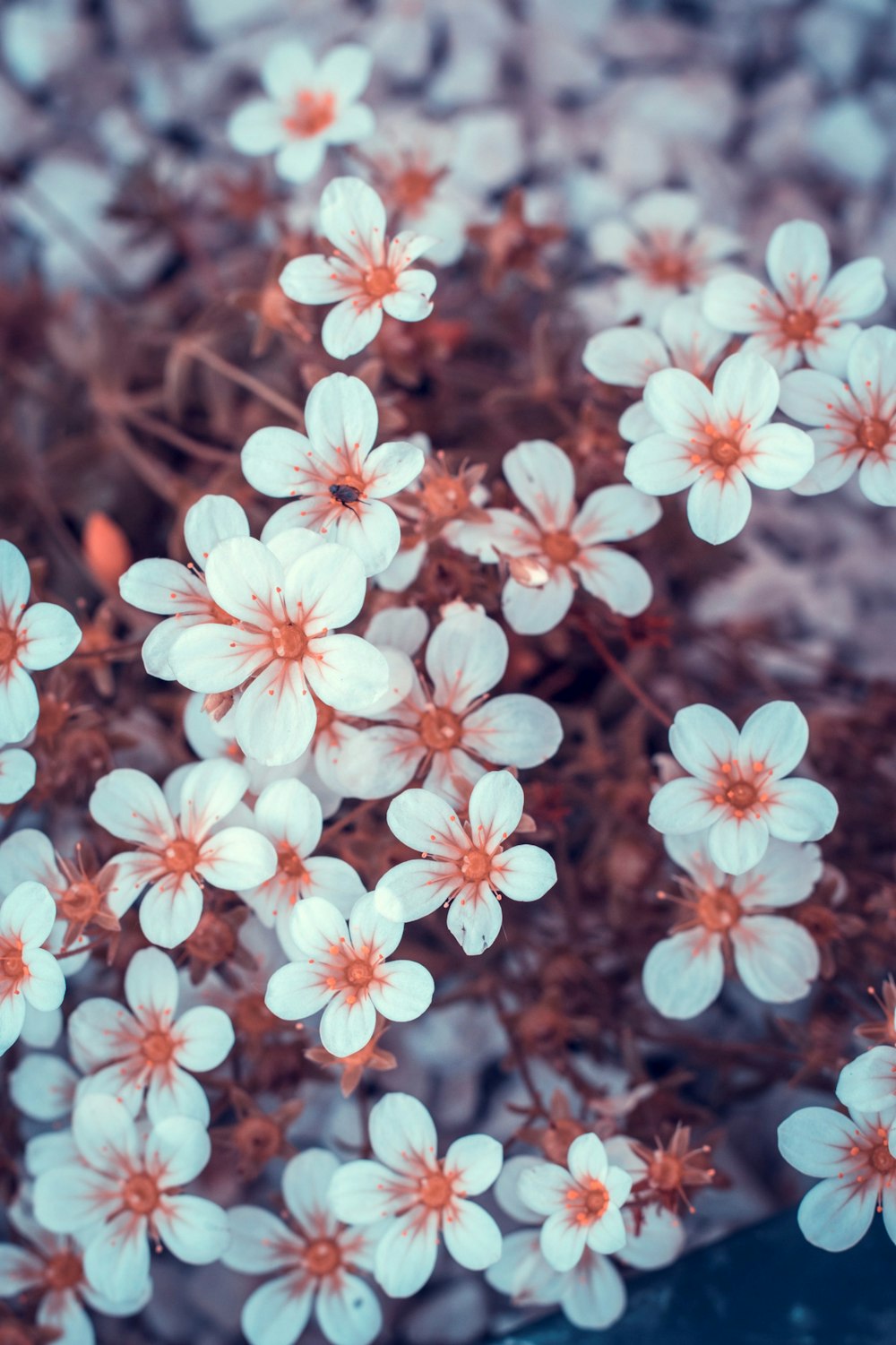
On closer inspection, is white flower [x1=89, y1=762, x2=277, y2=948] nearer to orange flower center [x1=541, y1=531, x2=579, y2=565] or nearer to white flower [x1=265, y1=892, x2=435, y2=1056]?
white flower [x1=265, y1=892, x2=435, y2=1056]

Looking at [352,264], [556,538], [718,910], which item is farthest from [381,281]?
[718,910]

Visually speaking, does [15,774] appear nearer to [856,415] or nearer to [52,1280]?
[52,1280]

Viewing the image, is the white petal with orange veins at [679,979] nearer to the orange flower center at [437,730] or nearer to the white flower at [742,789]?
the white flower at [742,789]

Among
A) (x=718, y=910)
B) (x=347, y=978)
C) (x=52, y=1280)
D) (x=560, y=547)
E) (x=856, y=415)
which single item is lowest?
(x=52, y=1280)

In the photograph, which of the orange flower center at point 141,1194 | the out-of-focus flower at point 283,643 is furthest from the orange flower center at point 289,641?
the orange flower center at point 141,1194

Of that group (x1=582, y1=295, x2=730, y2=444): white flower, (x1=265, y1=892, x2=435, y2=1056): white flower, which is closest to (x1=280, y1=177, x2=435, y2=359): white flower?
(x1=582, y1=295, x2=730, y2=444): white flower

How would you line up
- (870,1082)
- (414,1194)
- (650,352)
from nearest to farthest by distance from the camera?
(870,1082)
(414,1194)
(650,352)
